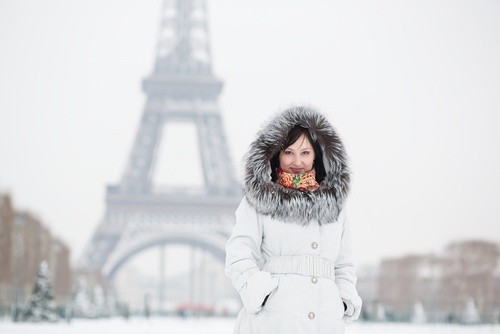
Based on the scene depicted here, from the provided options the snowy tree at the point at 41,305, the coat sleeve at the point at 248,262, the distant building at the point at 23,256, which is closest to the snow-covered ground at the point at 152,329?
the snowy tree at the point at 41,305

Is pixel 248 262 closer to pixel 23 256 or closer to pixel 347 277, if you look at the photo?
pixel 347 277

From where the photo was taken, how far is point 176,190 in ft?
138

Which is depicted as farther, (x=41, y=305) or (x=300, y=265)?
(x=41, y=305)

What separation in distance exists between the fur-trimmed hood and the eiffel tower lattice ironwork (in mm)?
34533

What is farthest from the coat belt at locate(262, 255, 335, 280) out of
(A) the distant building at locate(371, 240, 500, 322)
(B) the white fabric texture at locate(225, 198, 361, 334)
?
(A) the distant building at locate(371, 240, 500, 322)

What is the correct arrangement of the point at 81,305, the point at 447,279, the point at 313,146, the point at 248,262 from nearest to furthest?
1. the point at 248,262
2. the point at 313,146
3. the point at 81,305
4. the point at 447,279

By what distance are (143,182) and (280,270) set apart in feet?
124

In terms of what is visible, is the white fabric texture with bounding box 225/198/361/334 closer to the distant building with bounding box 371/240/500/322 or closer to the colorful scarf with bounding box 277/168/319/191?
the colorful scarf with bounding box 277/168/319/191

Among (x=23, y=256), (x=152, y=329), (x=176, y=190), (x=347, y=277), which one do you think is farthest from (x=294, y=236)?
(x=176, y=190)

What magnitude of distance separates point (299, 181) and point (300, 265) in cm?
26

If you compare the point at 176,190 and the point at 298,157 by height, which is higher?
the point at 176,190

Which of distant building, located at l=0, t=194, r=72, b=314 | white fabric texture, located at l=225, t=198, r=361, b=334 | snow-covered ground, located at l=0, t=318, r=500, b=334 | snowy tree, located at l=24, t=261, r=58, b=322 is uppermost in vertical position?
distant building, located at l=0, t=194, r=72, b=314

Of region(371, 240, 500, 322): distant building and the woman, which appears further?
region(371, 240, 500, 322): distant building

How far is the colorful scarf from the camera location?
316 cm
